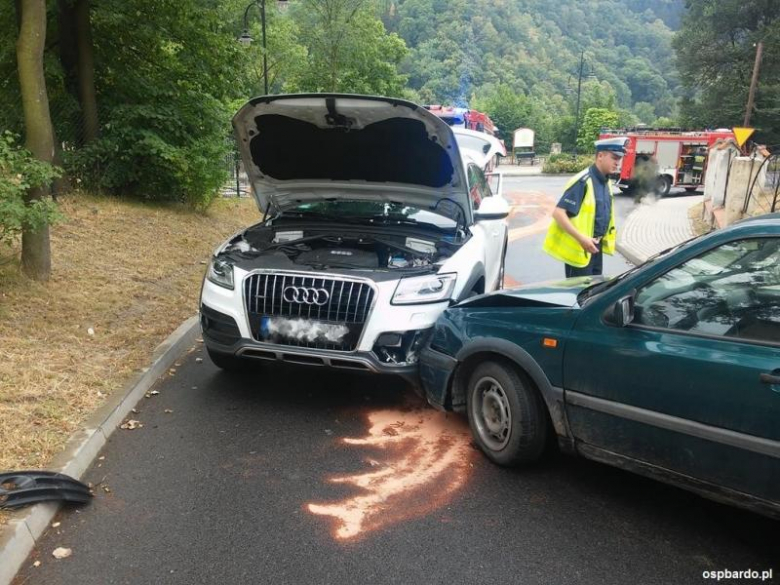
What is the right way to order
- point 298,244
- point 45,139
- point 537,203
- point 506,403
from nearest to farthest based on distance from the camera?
1. point 506,403
2. point 298,244
3. point 45,139
4. point 537,203

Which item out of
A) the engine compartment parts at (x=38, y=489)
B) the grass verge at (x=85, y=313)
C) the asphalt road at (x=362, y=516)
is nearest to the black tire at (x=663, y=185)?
the grass verge at (x=85, y=313)

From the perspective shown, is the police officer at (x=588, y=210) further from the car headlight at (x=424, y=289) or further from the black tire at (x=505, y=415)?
the black tire at (x=505, y=415)

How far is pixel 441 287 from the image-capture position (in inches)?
171

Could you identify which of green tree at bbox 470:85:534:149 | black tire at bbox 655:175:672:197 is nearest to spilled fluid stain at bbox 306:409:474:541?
black tire at bbox 655:175:672:197

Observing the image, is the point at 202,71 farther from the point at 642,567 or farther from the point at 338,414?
the point at 642,567

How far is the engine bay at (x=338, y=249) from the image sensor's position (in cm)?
445

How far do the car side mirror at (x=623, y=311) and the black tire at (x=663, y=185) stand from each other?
24.9m

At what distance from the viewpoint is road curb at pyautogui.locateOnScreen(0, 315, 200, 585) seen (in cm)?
273

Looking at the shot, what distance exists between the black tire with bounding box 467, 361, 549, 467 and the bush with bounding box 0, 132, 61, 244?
4.08m

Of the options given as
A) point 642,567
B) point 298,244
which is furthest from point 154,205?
point 642,567

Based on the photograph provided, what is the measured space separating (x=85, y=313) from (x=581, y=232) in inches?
179

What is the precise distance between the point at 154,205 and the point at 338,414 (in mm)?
8359

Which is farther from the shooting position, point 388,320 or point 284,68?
point 284,68

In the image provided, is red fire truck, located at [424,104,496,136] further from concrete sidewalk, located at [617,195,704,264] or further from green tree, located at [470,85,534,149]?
Result: green tree, located at [470,85,534,149]
